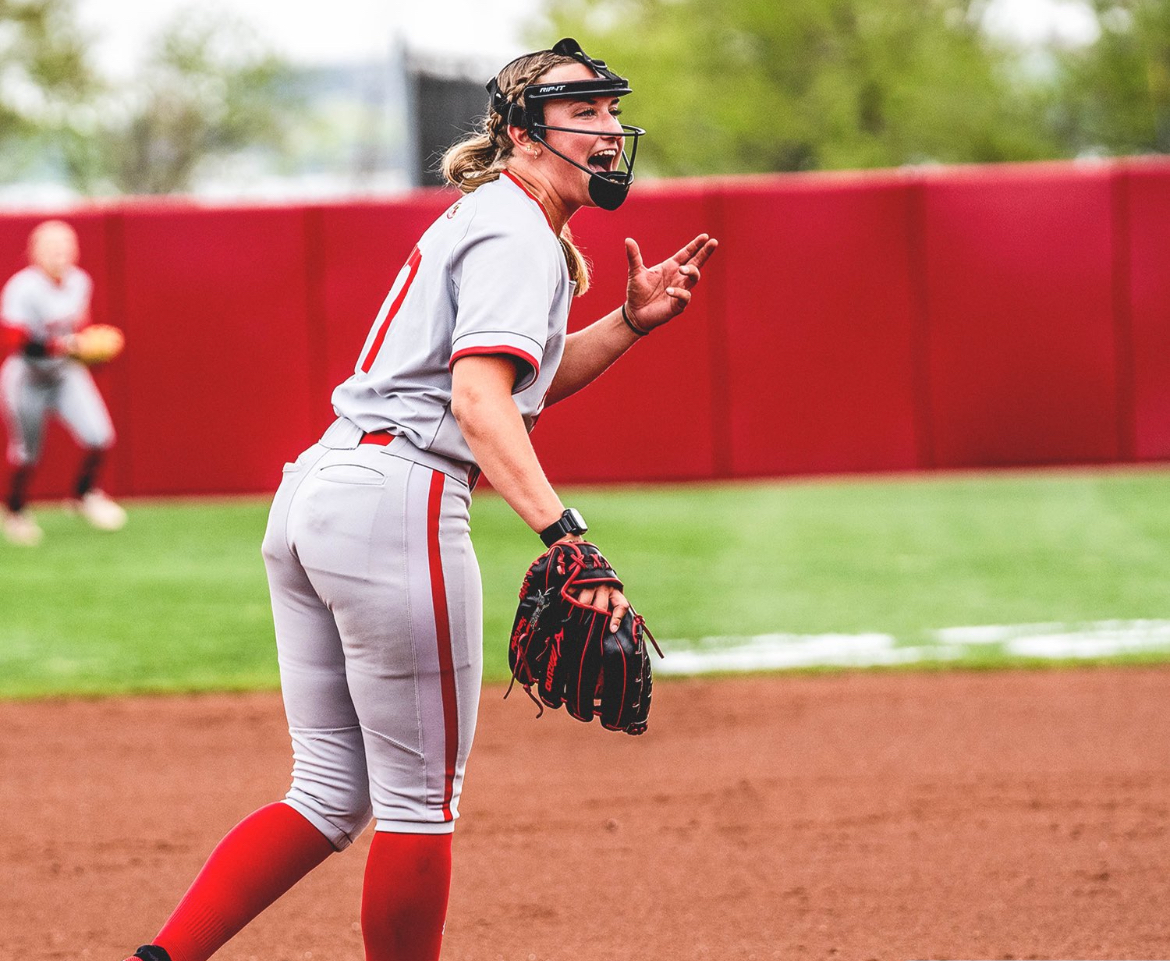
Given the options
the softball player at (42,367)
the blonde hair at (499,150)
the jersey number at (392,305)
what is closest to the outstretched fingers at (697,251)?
the blonde hair at (499,150)

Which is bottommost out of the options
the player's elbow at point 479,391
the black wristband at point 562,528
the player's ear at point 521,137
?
the black wristband at point 562,528

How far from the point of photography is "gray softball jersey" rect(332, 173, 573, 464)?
240 cm

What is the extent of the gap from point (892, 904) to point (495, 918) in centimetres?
89

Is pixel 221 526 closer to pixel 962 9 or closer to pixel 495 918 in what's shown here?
pixel 495 918

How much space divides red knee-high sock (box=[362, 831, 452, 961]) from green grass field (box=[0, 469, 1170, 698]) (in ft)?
12.6

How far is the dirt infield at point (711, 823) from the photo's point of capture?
354 centimetres

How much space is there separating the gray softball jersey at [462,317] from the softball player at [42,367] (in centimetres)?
819

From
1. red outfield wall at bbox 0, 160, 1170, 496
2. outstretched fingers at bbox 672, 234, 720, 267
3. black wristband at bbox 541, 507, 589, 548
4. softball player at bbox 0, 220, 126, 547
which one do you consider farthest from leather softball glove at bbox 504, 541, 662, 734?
red outfield wall at bbox 0, 160, 1170, 496

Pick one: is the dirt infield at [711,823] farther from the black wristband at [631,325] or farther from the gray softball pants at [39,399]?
the gray softball pants at [39,399]

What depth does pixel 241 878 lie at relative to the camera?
2.63 metres

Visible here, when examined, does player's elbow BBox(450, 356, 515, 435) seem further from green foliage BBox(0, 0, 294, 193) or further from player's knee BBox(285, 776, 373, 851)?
green foliage BBox(0, 0, 294, 193)

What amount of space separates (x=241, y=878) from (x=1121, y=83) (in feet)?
86.5

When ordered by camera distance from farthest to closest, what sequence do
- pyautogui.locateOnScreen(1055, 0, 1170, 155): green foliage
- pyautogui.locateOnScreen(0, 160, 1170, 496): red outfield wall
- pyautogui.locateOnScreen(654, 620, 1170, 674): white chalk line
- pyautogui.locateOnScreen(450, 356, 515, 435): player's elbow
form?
1. pyautogui.locateOnScreen(1055, 0, 1170, 155): green foliage
2. pyautogui.locateOnScreen(0, 160, 1170, 496): red outfield wall
3. pyautogui.locateOnScreen(654, 620, 1170, 674): white chalk line
4. pyautogui.locateOnScreen(450, 356, 515, 435): player's elbow

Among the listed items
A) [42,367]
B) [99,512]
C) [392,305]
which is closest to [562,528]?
[392,305]
